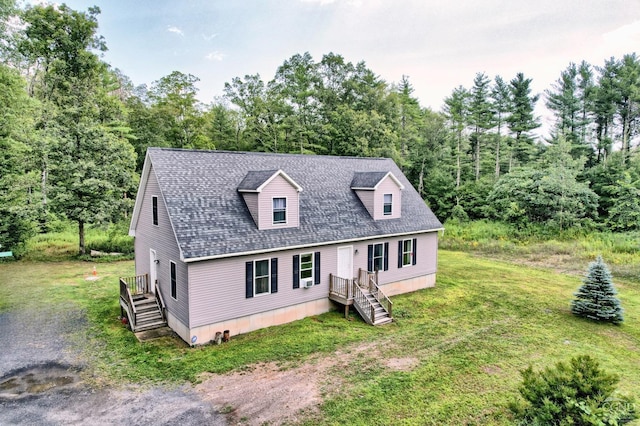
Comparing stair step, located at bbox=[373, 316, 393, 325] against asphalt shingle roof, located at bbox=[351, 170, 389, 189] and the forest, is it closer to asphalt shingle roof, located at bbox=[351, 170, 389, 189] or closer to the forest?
asphalt shingle roof, located at bbox=[351, 170, 389, 189]

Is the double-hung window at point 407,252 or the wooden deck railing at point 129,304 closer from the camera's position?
the wooden deck railing at point 129,304

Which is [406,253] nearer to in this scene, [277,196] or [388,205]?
[388,205]

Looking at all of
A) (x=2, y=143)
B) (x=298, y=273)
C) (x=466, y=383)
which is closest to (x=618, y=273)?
(x=466, y=383)

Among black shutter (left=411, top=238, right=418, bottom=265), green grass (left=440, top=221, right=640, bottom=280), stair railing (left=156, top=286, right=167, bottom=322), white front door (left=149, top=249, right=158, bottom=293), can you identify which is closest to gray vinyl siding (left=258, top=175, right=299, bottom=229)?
white front door (left=149, top=249, right=158, bottom=293)

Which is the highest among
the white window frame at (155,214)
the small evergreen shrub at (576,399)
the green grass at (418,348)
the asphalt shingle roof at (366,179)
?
the asphalt shingle roof at (366,179)

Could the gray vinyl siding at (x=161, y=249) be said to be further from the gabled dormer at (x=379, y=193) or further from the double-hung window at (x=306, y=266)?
the gabled dormer at (x=379, y=193)

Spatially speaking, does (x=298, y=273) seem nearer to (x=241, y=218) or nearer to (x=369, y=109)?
(x=241, y=218)

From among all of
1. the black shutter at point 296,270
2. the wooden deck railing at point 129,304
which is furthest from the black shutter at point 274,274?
the wooden deck railing at point 129,304

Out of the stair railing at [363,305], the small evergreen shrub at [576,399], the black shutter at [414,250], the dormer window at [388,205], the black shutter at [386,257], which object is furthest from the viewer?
the black shutter at [414,250]
